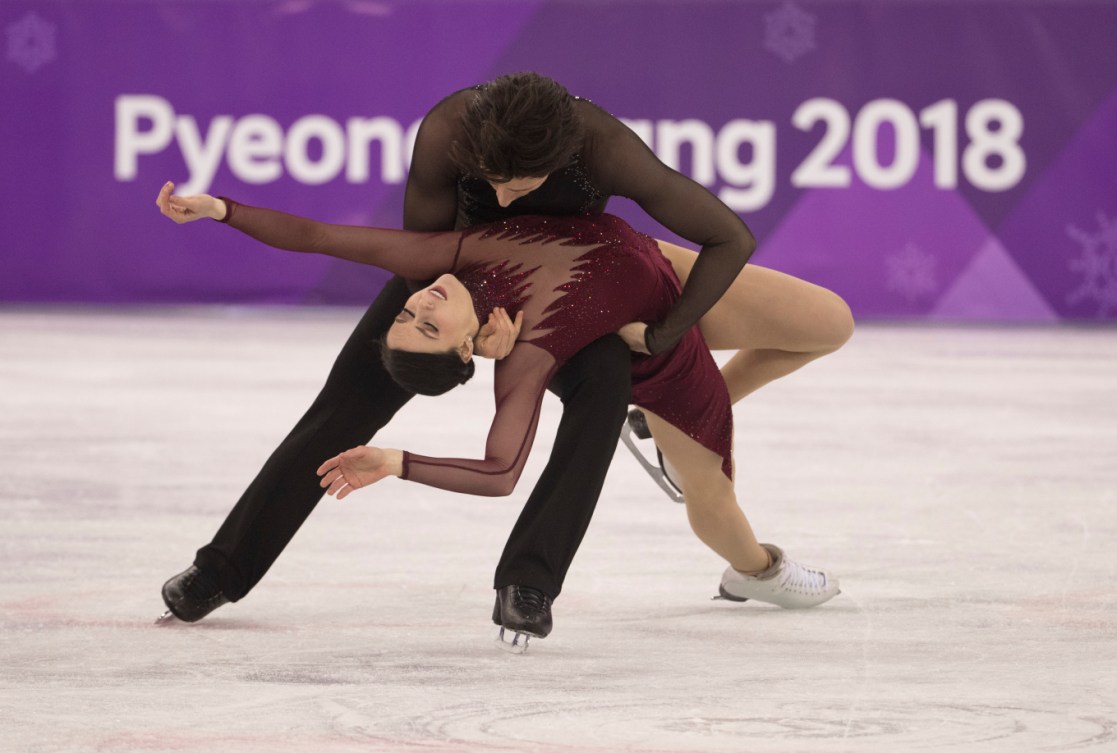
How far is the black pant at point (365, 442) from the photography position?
323 centimetres

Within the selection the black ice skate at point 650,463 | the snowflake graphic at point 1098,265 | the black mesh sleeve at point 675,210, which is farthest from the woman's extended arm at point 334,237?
the snowflake graphic at point 1098,265

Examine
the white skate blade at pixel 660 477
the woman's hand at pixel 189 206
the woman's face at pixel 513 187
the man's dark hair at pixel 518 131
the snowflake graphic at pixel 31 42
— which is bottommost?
the snowflake graphic at pixel 31 42

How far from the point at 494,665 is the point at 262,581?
94 cm

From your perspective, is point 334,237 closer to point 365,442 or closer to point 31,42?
point 365,442

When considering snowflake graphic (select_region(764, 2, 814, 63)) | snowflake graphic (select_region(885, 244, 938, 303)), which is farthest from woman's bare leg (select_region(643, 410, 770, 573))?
snowflake graphic (select_region(764, 2, 814, 63))

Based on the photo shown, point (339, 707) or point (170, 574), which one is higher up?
point (339, 707)

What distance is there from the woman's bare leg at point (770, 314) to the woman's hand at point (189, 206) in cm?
96

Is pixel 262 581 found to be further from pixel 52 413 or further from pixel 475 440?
pixel 52 413

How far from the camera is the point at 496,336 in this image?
320cm

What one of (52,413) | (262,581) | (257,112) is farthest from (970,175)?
(262,581)

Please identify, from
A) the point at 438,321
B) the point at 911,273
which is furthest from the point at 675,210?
the point at 911,273

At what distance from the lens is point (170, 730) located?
2652 millimetres

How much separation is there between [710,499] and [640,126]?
6.24m

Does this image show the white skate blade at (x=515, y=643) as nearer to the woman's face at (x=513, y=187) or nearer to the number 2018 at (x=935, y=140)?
the woman's face at (x=513, y=187)
